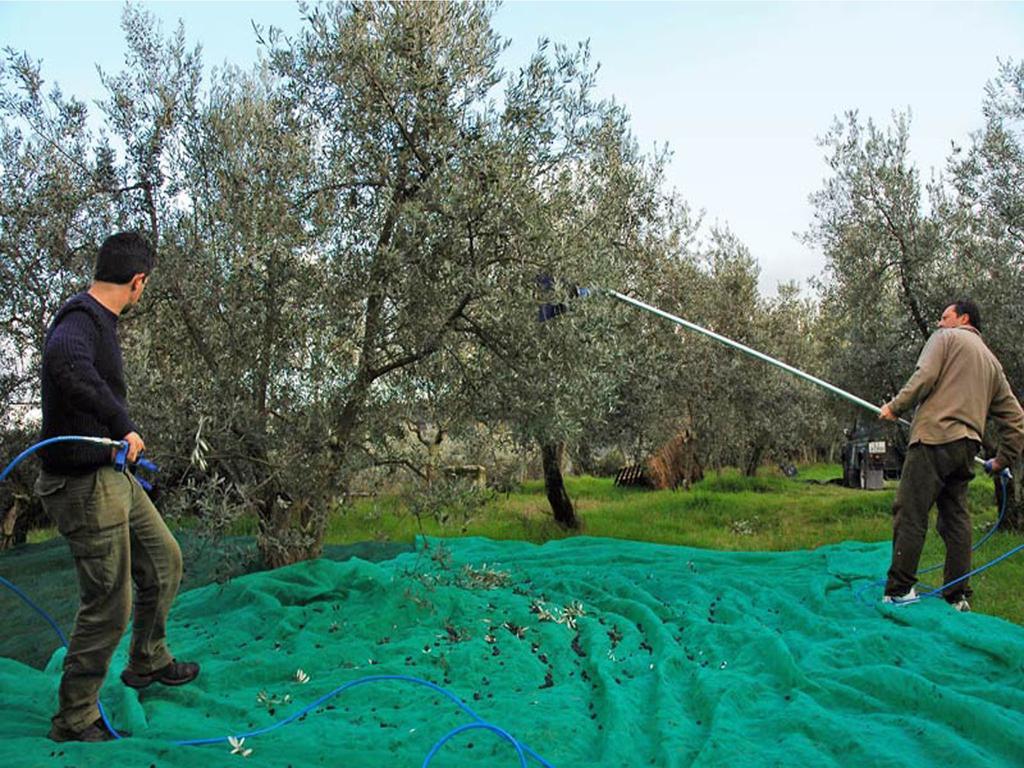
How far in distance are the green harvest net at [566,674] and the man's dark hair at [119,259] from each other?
249 cm

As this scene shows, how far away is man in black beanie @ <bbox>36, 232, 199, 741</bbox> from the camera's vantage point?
3904 millimetres

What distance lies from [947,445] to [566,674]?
3.97 meters

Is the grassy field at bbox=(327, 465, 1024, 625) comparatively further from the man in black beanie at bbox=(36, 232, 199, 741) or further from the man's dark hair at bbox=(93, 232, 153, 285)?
the man's dark hair at bbox=(93, 232, 153, 285)

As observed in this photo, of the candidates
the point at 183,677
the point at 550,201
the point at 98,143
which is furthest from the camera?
the point at 98,143

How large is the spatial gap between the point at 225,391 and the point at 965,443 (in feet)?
21.3

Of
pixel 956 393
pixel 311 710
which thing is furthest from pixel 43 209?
pixel 956 393

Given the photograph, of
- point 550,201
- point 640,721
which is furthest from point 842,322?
point 640,721

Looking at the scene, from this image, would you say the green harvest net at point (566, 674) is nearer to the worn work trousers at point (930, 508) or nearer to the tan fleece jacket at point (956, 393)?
the worn work trousers at point (930, 508)

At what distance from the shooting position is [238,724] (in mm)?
4238

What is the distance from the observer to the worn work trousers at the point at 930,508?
6465 millimetres

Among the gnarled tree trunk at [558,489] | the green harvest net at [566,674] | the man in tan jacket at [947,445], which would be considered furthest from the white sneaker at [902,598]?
the gnarled tree trunk at [558,489]

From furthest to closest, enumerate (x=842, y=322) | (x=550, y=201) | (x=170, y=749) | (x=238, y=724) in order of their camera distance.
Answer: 1. (x=842, y=322)
2. (x=550, y=201)
3. (x=238, y=724)
4. (x=170, y=749)

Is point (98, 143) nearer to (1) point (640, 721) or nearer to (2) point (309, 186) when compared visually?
(2) point (309, 186)

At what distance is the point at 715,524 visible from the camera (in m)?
13.4
